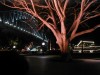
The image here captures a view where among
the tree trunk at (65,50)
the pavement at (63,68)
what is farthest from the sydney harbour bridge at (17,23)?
the pavement at (63,68)

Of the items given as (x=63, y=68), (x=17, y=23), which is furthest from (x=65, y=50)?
(x=17, y=23)

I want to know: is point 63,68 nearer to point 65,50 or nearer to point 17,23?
point 65,50

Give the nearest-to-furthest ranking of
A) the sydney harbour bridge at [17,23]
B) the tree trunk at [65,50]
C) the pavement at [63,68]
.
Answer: the pavement at [63,68], the tree trunk at [65,50], the sydney harbour bridge at [17,23]

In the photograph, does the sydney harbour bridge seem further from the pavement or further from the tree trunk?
the pavement

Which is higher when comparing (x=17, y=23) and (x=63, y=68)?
(x=17, y=23)

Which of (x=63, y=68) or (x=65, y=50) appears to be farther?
(x=65, y=50)

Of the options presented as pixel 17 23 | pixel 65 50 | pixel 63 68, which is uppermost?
pixel 17 23

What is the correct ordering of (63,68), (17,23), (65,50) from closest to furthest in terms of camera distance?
(63,68) < (65,50) < (17,23)

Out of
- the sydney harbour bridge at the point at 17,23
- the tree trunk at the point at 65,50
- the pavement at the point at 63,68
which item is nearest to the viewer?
the pavement at the point at 63,68

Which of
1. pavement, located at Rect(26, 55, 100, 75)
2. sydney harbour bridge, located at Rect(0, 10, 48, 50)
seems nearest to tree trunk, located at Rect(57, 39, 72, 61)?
pavement, located at Rect(26, 55, 100, 75)

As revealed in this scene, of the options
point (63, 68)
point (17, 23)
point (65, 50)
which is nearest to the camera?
point (63, 68)

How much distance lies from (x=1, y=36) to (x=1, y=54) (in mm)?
86344

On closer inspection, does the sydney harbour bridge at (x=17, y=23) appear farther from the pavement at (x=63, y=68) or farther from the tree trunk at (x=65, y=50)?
the pavement at (x=63, y=68)

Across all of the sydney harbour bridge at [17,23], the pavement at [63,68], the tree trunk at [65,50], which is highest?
the sydney harbour bridge at [17,23]
